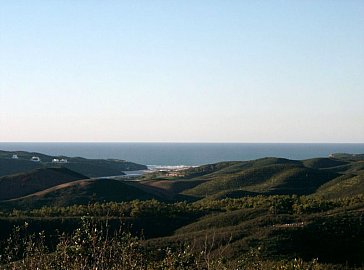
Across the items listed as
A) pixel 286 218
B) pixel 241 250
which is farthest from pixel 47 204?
pixel 241 250

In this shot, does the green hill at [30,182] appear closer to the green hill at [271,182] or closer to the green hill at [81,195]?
the green hill at [81,195]

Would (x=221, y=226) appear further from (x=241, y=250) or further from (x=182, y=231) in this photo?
(x=241, y=250)

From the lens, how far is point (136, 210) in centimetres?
3466

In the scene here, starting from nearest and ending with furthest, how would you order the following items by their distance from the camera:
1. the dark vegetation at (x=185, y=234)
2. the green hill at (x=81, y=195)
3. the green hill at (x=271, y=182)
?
1. the dark vegetation at (x=185, y=234)
2. the green hill at (x=81, y=195)
3. the green hill at (x=271, y=182)

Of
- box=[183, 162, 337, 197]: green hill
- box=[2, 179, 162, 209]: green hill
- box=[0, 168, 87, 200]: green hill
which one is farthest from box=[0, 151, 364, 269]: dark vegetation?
box=[183, 162, 337, 197]: green hill

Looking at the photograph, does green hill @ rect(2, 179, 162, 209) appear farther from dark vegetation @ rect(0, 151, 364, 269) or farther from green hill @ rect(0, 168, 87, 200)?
green hill @ rect(0, 168, 87, 200)

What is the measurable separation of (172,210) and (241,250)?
11.8 metres

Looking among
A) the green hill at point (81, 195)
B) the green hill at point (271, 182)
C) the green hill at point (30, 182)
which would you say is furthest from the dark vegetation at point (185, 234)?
the green hill at point (271, 182)

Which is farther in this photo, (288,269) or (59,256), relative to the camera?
(288,269)

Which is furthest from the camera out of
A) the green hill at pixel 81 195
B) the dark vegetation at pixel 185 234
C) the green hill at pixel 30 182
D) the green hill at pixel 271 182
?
the green hill at pixel 271 182

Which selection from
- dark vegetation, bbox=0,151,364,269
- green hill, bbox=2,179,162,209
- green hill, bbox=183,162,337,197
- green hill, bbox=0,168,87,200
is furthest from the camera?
green hill, bbox=183,162,337,197

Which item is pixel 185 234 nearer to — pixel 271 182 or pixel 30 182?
pixel 30 182

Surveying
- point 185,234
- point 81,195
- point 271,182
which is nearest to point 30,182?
point 81,195

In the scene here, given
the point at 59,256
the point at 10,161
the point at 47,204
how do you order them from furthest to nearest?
the point at 10,161
the point at 47,204
the point at 59,256
